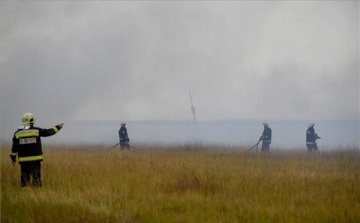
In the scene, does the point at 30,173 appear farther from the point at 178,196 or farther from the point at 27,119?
the point at 178,196

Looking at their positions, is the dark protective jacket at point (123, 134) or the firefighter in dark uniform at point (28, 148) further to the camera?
the dark protective jacket at point (123, 134)

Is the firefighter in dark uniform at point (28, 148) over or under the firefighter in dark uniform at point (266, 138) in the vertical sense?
over

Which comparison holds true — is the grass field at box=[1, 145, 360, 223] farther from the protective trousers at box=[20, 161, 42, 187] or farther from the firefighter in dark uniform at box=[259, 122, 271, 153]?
the firefighter in dark uniform at box=[259, 122, 271, 153]

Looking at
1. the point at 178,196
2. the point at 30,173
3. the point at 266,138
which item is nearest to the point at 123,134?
the point at 266,138

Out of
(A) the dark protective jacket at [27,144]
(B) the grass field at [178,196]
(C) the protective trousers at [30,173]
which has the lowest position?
(B) the grass field at [178,196]

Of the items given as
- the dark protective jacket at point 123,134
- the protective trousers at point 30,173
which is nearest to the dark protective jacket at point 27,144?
the protective trousers at point 30,173

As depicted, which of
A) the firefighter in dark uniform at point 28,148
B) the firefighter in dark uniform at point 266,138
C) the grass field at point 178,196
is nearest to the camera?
the grass field at point 178,196

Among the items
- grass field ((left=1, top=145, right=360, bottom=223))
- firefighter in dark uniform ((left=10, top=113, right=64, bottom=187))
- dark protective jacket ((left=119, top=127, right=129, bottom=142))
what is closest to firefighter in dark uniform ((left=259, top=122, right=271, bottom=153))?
dark protective jacket ((left=119, top=127, right=129, bottom=142))

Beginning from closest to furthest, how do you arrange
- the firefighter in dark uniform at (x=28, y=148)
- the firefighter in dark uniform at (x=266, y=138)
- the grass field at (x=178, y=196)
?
the grass field at (x=178, y=196), the firefighter in dark uniform at (x=28, y=148), the firefighter in dark uniform at (x=266, y=138)

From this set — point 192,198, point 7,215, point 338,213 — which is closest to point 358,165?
point 338,213

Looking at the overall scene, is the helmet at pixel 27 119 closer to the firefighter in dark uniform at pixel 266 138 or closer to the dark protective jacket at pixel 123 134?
the dark protective jacket at pixel 123 134

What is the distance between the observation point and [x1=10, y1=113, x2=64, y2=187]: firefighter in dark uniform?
8297 millimetres

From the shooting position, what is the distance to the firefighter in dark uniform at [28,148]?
27.2ft

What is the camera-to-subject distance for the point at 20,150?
8.30 meters
